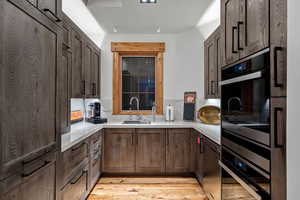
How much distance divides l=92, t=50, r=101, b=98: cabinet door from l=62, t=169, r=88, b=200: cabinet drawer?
5.08 ft

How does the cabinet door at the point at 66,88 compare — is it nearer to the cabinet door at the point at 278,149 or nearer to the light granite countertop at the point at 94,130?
the light granite countertop at the point at 94,130

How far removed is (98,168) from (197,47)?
2.70 meters

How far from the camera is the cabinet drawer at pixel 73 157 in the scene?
2.07m

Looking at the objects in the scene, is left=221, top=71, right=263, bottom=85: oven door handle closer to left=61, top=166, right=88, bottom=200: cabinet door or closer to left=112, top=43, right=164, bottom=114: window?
left=61, top=166, right=88, bottom=200: cabinet door

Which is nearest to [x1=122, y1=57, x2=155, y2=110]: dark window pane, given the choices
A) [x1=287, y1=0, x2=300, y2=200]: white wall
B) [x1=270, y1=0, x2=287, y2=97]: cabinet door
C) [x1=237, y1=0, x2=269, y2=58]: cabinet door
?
[x1=237, y1=0, x2=269, y2=58]: cabinet door

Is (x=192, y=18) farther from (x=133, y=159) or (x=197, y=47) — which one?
(x=133, y=159)

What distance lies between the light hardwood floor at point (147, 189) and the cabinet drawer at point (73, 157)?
2.48ft

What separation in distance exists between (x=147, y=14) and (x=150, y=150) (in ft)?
6.88

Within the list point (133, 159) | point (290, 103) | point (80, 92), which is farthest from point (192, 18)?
point (290, 103)

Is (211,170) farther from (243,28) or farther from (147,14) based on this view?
(147,14)

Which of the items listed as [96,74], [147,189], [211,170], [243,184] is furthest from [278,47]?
[96,74]

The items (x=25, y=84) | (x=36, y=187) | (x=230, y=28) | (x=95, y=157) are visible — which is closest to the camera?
(x=25, y=84)

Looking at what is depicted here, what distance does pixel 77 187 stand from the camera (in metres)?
2.45

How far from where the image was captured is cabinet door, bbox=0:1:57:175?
1.10 m
